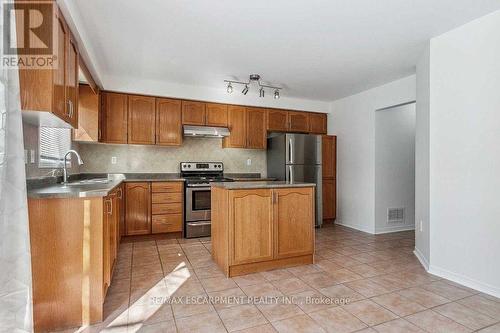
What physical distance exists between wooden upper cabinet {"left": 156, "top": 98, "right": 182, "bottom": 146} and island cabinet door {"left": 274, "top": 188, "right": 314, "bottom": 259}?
2288 mm

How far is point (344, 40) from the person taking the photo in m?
2.92

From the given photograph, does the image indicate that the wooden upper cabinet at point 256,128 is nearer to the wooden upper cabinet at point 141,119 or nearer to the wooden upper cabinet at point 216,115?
the wooden upper cabinet at point 216,115

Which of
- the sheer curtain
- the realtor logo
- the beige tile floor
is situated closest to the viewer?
the sheer curtain

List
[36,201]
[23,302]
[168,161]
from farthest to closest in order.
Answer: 1. [168,161]
2. [36,201]
3. [23,302]

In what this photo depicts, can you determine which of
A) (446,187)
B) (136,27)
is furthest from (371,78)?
(136,27)

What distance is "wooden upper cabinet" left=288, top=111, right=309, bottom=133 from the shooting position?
532cm

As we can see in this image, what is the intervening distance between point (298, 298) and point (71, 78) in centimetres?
262

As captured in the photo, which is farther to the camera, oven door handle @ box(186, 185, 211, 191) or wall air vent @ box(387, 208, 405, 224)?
wall air vent @ box(387, 208, 405, 224)

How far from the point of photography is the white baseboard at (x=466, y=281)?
2340 mm

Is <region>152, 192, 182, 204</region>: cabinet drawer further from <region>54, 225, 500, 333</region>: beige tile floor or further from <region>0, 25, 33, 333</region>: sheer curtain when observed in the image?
<region>0, 25, 33, 333</region>: sheer curtain

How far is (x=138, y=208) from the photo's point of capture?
13.2 ft

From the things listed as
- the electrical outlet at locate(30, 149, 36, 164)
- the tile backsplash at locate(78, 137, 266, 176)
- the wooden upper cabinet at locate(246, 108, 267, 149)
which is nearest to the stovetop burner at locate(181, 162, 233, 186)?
the tile backsplash at locate(78, 137, 266, 176)

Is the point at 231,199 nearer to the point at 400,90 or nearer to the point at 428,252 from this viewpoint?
the point at 428,252

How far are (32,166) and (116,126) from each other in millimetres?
2006
